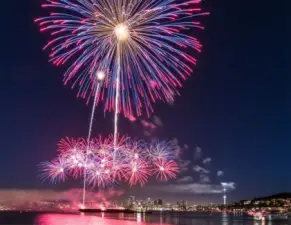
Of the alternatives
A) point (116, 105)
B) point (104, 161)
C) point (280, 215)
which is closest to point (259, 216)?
point (280, 215)

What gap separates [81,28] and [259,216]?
6898 inches

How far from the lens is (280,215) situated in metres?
197

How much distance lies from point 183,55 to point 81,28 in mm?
7376

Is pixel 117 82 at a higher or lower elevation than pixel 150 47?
lower

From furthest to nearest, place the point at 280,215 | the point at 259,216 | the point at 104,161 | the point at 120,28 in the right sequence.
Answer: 1. the point at 280,215
2. the point at 259,216
3. the point at 104,161
4. the point at 120,28

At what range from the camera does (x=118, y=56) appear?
91.5 feet

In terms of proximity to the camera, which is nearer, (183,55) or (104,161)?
(183,55)

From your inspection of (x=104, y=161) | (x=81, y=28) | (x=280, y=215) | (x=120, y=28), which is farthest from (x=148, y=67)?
(x=280, y=215)

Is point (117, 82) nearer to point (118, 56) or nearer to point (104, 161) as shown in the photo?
point (118, 56)

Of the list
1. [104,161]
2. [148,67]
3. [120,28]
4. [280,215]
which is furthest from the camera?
[280,215]

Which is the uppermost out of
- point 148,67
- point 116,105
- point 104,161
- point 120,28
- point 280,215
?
point 120,28

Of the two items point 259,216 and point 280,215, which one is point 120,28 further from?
point 280,215

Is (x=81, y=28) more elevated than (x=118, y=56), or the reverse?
(x=81, y=28)

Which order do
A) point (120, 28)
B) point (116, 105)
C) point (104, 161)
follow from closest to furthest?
point (120, 28)
point (116, 105)
point (104, 161)
